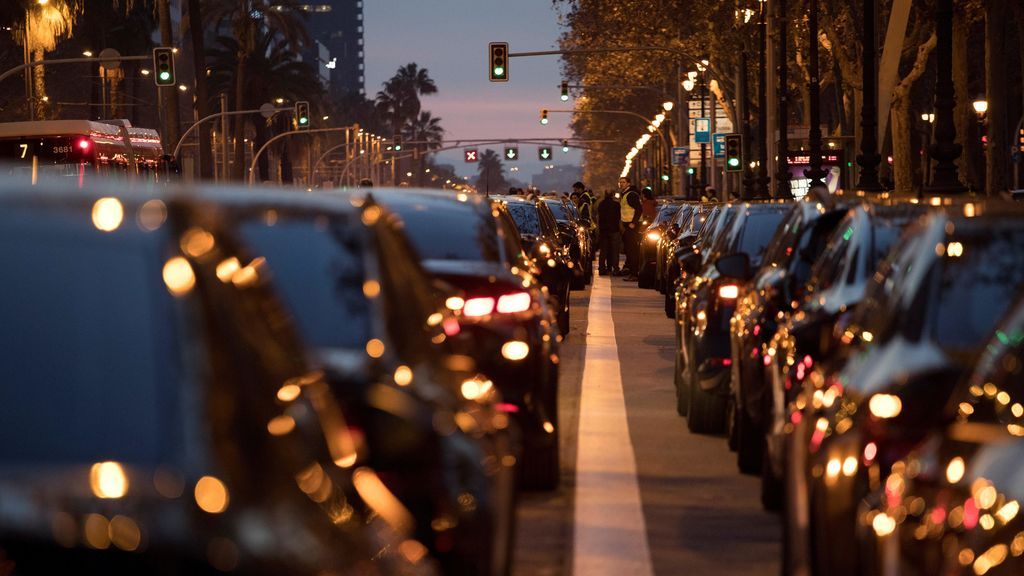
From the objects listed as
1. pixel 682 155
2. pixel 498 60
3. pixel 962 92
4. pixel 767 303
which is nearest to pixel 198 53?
pixel 498 60

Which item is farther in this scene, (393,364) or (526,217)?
(526,217)

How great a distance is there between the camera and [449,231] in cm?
1074

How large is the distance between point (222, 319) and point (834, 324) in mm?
4812

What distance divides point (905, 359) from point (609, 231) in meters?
35.3

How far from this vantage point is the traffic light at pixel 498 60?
57.5 m

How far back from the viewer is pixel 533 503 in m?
10.0

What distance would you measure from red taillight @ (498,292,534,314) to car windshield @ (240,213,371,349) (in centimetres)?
420

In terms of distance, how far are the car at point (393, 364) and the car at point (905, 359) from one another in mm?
937

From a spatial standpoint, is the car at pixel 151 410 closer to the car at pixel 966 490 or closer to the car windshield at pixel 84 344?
the car windshield at pixel 84 344

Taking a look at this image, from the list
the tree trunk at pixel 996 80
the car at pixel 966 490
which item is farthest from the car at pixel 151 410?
the tree trunk at pixel 996 80

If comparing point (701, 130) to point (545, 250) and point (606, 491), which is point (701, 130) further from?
point (606, 491)

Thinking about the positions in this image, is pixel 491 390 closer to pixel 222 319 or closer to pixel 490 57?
pixel 222 319

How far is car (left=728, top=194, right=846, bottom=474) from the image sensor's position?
10.6 metres

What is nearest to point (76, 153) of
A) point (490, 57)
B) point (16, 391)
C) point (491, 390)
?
point (490, 57)
